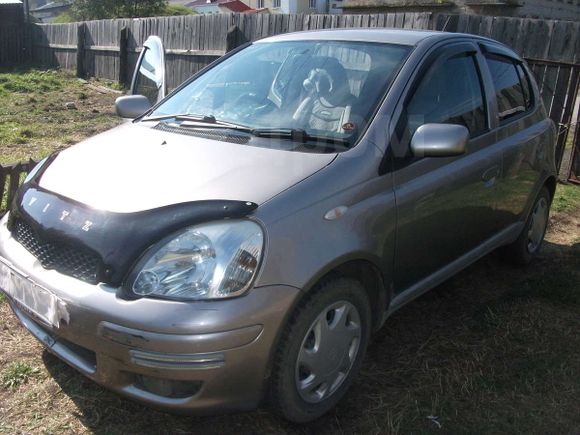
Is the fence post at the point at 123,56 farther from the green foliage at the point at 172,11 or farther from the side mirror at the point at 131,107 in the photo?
the green foliage at the point at 172,11

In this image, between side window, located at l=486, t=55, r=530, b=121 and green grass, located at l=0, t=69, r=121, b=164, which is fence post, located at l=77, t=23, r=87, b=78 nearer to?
green grass, located at l=0, t=69, r=121, b=164

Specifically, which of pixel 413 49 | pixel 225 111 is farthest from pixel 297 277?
pixel 413 49

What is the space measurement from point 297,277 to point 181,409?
685 mm

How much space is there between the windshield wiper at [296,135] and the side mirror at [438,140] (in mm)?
369

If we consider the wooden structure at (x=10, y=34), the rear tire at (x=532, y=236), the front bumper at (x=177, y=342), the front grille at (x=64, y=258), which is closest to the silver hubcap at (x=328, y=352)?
the front bumper at (x=177, y=342)

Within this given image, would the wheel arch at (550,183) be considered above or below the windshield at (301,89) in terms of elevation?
below

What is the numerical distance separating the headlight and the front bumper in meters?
0.05

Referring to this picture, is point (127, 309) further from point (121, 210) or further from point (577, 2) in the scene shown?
point (577, 2)

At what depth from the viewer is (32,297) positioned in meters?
2.50

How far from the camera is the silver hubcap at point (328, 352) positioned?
2.54 metres

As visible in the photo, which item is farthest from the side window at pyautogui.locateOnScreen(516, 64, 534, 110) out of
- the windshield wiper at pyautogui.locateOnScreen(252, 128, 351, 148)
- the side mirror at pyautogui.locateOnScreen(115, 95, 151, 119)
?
the side mirror at pyautogui.locateOnScreen(115, 95, 151, 119)

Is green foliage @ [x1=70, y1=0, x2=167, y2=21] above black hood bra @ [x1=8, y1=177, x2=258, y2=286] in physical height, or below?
above

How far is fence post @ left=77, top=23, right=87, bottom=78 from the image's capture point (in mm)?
17875

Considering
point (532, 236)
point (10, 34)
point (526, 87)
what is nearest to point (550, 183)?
point (532, 236)
